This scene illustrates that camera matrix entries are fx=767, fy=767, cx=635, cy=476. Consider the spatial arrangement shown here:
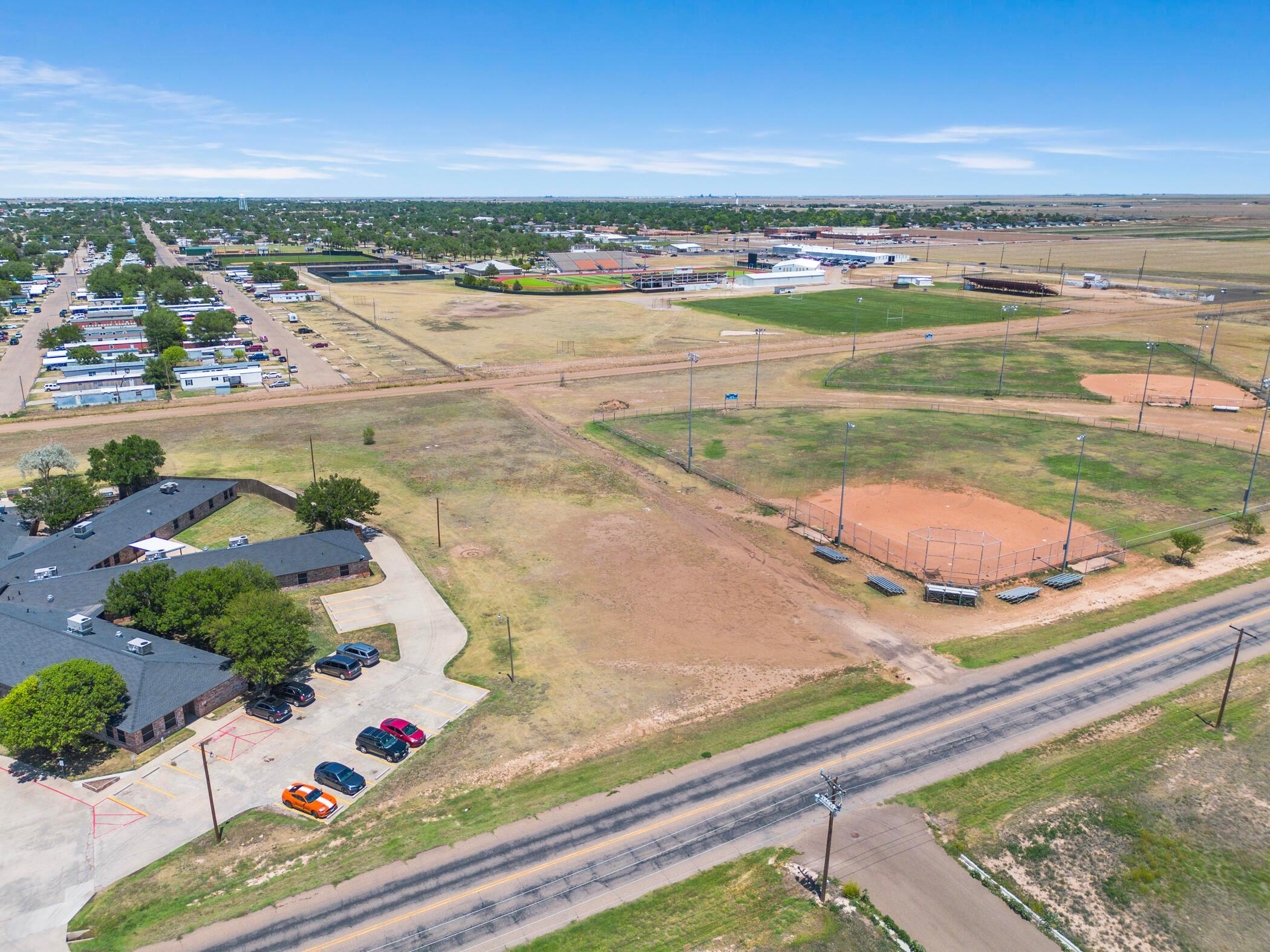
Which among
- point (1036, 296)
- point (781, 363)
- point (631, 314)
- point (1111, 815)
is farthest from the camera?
point (1036, 296)

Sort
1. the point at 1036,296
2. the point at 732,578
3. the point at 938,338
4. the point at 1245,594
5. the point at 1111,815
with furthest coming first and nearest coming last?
the point at 1036,296
the point at 938,338
the point at 732,578
the point at 1245,594
the point at 1111,815

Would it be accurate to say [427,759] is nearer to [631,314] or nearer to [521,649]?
[521,649]

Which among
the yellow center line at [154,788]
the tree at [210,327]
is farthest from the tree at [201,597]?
the tree at [210,327]

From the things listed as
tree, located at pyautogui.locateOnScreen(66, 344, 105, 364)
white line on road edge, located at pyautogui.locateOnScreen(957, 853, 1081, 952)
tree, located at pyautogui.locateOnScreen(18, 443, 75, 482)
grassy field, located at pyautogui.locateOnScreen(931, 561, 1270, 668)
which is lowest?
white line on road edge, located at pyautogui.locateOnScreen(957, 853, 1081, 952)

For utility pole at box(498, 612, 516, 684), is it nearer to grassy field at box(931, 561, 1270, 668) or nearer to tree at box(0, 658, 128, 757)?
tree at box(0, 658, 128, 757)

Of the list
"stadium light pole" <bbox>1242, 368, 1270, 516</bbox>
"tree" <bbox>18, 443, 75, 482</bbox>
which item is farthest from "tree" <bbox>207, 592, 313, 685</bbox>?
"stadium light pole" <bbox>1242, 368, 1270, 516</bbox>

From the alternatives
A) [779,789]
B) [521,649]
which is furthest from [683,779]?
[521,649]

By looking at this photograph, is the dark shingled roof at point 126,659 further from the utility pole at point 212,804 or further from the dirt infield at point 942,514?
the dirt infield at point 942,514
